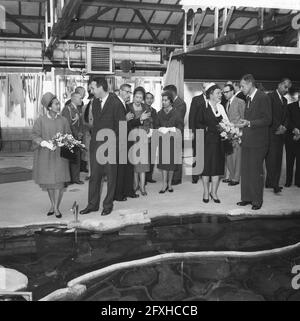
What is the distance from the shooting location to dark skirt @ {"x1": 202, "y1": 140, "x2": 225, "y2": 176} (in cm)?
495

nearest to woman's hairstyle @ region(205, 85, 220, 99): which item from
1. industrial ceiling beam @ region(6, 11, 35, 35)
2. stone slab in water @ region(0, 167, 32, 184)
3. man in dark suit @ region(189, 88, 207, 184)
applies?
man in dark suit @ region(189, 88, 207, 184)

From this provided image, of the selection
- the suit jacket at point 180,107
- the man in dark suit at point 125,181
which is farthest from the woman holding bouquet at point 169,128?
the man in dark suit at point 125,181

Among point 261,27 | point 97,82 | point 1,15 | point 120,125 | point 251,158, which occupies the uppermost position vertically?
point 1,15

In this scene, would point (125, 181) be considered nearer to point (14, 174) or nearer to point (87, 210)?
point (87, 210)

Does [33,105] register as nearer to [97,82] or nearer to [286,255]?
[97,82]

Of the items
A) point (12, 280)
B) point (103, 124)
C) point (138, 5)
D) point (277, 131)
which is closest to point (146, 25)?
point (138, 5)

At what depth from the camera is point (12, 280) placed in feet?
9.81

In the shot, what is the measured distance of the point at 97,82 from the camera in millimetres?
4512

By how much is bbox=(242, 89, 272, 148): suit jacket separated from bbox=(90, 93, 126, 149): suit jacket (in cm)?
148

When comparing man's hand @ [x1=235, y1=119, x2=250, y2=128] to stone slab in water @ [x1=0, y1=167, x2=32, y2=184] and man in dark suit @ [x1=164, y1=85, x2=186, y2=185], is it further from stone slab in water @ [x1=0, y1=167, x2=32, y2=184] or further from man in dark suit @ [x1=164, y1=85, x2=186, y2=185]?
stone slab in water @ [x1=0, y1=167, x2=32, y2=184]

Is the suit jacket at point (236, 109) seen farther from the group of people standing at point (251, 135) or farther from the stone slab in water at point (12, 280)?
the stone slab in water at point (12, 280)

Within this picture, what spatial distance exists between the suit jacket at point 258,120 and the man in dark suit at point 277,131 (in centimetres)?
99

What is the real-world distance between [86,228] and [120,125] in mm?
1291
